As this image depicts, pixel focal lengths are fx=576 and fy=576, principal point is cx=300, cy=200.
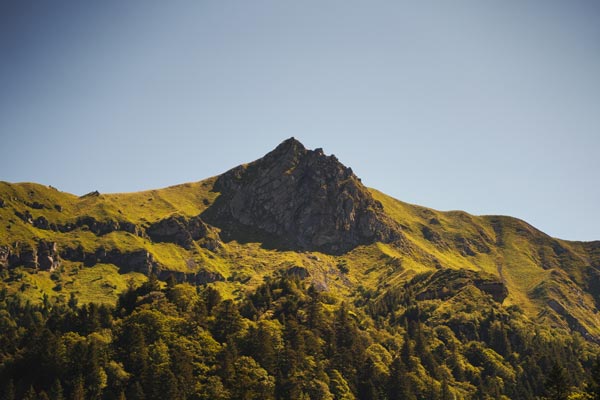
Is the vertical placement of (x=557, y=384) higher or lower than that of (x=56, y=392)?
higher

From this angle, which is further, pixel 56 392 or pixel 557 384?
pixel 56 392

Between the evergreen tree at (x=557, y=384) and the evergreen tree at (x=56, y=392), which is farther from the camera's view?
the evergreen tree at (x=56, y=392)

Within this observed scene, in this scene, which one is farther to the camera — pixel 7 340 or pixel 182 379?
pixel 7 340

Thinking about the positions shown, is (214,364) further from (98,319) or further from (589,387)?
(589,387)

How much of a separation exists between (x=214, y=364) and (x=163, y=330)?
21.8m

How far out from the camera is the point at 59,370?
171625 millimetres

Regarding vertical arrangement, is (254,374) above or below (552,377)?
below

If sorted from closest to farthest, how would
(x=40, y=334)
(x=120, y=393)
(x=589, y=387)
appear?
1. (x=589, y=387)
2. (x=120, y=393)
3. (x=40, y=334)

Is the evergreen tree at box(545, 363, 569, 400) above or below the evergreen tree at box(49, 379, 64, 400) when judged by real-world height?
above

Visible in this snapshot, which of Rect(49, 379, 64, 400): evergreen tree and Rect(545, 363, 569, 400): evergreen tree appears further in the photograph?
Rect(49, 379, 64, 400): evergreen tree

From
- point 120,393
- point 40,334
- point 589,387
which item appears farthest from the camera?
point 40,334

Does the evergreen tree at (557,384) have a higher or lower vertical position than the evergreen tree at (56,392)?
higher

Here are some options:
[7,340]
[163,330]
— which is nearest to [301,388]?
[163,330]

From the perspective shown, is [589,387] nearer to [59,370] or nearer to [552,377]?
[552,377]
